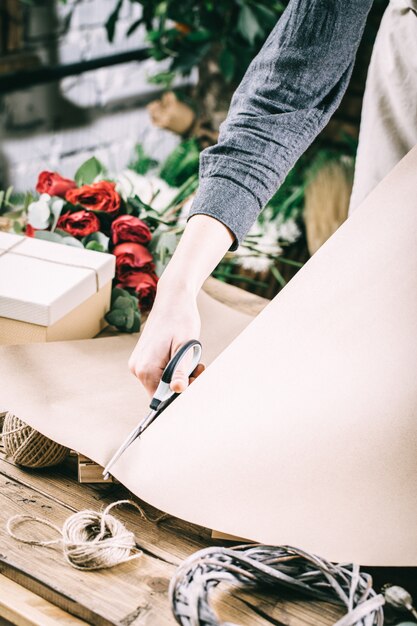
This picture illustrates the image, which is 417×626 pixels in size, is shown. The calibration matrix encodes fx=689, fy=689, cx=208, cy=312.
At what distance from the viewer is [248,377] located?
2.59ft

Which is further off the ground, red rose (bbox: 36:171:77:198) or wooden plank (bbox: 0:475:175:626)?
red rose (bbox: 36:171:77:198)

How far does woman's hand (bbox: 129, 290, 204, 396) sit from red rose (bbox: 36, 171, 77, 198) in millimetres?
587

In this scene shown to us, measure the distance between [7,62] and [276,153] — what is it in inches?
99.5

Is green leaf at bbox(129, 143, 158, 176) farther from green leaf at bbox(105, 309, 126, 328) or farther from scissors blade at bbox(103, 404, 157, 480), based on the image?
scissors blade at bbox(103, 404, 157, 480)

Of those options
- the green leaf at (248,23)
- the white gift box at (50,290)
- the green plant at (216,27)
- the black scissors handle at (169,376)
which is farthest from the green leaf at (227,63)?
the black scissors handle at (169,376)

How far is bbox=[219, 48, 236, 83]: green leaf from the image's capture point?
2678 millimetres

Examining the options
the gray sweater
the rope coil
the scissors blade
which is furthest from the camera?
the gray sweater

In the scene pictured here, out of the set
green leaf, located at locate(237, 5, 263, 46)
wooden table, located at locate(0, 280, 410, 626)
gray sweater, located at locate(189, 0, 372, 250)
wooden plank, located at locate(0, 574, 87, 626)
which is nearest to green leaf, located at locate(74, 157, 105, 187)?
gray sweater, located at locate(189, 0, 372, 250)

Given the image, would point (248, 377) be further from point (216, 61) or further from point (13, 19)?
point (13, 19)

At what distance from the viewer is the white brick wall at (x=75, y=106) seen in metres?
3.23

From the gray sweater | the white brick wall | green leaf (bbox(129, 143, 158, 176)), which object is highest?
the gray sweater

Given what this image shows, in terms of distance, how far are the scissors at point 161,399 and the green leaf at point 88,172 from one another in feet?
2.34

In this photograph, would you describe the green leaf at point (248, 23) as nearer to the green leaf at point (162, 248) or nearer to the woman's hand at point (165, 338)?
the green leaf at point (162, 248)

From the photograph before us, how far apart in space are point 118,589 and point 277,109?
0.63 m
